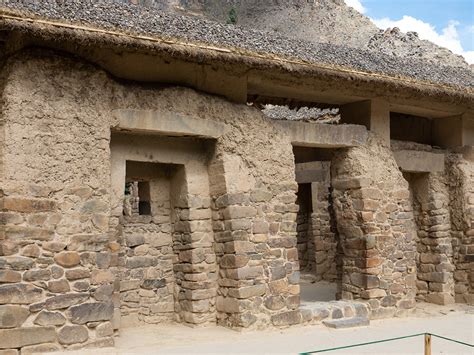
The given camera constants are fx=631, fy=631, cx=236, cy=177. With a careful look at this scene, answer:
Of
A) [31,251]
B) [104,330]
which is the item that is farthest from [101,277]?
[31,251]

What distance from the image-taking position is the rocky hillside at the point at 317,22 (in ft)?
55.6

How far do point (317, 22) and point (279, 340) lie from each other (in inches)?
805

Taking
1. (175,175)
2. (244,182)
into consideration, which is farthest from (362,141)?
(175,175)

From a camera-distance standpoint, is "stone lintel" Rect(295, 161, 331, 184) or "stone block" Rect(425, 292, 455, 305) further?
"stone lintel" Rect(295, 161, 331, 184)

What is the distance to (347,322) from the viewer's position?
8227 mm

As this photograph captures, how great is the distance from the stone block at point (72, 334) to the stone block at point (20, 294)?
0.41 meters

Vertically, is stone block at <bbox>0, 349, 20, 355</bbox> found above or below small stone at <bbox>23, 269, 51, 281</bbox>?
below

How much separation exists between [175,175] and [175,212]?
0.47 meters

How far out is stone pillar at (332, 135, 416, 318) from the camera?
9.00 meters

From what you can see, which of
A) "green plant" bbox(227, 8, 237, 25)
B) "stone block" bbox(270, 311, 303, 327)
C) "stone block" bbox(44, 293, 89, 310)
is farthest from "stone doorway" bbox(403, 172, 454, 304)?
"green plant" bbox(227, 8, 237, 25)

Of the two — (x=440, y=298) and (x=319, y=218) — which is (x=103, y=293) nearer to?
(x=440, y=298)

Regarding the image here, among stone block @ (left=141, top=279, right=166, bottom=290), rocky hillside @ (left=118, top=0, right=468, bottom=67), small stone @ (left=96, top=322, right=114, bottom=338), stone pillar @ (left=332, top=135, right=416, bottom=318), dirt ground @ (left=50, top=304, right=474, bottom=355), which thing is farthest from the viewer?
rocky hillside @ (left=118, top=0, right=468, bottom=67)

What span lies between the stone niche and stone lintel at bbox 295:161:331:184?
20.0 ft

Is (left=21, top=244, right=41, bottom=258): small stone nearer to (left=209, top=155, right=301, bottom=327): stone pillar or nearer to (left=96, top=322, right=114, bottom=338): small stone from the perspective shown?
(left=96, top=322, right=114, bottom=338): small stone
